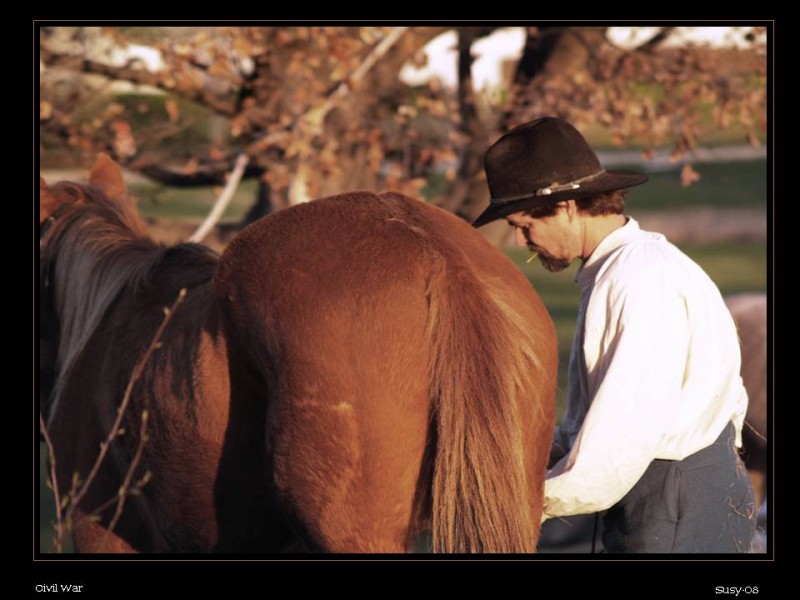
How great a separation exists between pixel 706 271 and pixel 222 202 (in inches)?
672

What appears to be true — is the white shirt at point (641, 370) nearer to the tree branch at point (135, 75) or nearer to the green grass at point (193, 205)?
→ the tree branch at point (135, 75)

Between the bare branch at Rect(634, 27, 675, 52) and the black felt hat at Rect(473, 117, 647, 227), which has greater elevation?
the bare branch at Rect(634, 27, 675, 52)

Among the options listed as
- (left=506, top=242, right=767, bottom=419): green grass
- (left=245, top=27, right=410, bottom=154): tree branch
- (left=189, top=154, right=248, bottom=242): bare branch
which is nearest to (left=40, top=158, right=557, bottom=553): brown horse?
(left=189, top=154, right=248, bottom=242): bare branch

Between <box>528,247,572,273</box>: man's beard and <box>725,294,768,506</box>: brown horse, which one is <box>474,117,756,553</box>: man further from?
<box>725,294,768,506</box>: brown horse

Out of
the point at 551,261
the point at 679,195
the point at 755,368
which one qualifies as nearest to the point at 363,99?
the point at 755,368

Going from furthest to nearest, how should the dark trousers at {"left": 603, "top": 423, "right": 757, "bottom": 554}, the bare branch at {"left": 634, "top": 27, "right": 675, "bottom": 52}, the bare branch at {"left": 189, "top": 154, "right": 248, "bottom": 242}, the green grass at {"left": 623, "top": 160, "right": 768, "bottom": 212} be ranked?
the green grass at {"left": 623, "top": 160, "right": 768, "bottom": 212} < the bare branch at {"left": 634, "top": 27, "right": 675, "bottom": 52} < the bare branch at {"left": 189, "top": 154, "right": 248, "bottom": 242} < the dark trousers at {"left": 603, "top": 423, "right": 757, "bottom": 554}

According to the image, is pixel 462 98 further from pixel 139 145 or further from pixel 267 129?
pixel 139 145

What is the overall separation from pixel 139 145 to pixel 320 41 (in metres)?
1.90

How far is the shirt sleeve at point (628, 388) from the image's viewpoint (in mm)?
2586

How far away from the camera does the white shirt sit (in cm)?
259

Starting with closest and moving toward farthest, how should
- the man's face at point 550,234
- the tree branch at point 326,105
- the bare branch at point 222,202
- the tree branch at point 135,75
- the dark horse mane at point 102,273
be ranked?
the man's face at point 550,234
the dark horse mane at point 102,273
the bare branch at point 222,202
the tree branch at point 326,105
the tree branch at point 135,75

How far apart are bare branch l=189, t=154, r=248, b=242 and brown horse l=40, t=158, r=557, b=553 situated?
313 centimetres

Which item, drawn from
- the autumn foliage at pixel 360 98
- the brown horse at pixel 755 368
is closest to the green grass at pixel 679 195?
the autumn foliage at pixel 360 98

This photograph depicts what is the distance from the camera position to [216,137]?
23.6ft
